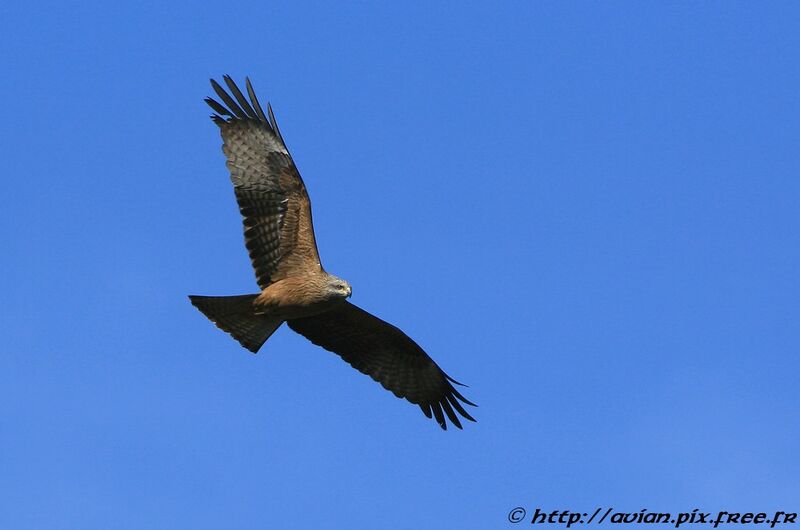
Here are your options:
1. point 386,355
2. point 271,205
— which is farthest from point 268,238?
point 386,355

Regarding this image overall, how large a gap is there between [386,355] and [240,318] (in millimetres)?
2112

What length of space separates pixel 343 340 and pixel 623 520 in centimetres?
369

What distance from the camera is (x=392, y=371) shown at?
1256 centimetres

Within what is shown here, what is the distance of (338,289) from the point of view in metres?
10.4

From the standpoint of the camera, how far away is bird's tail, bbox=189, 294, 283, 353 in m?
10.8

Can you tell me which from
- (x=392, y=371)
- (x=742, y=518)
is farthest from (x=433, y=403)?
(x=742, y=518)

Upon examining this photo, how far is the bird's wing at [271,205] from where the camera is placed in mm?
10797

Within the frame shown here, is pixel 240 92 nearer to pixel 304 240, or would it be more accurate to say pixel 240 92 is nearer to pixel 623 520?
pixel 304 240

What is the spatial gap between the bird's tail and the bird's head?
2.76 feet

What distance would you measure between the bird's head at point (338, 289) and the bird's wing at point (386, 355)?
811 mm

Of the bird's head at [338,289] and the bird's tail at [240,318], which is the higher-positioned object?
the bird's head at [338,289]

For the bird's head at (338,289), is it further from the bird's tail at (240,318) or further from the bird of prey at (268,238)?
the bird's tail at (240,318)

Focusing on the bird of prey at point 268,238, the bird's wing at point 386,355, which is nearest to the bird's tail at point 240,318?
the bird of prey at point 268,238

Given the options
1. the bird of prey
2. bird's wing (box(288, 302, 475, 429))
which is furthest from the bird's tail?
bird's wing (box(288, 302, 475, 429))
